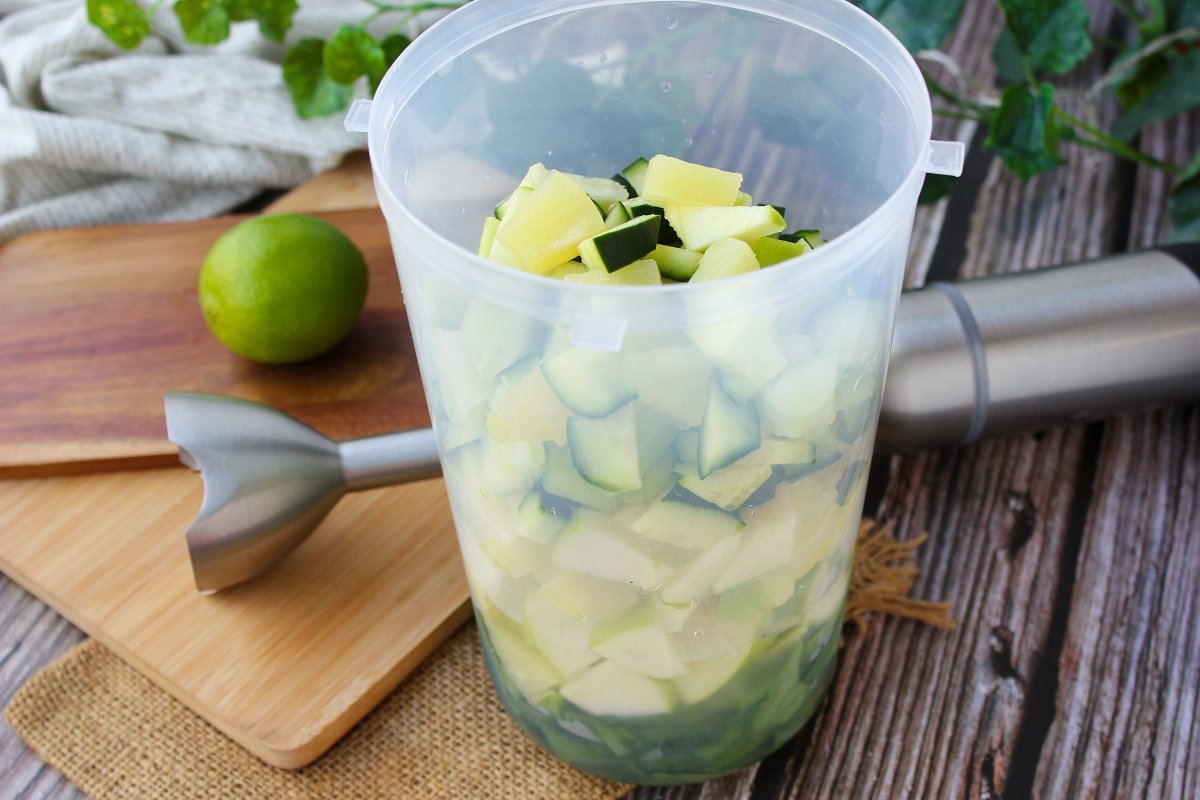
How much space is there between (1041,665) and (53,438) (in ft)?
2.67

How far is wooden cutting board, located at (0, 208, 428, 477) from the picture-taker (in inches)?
41.0

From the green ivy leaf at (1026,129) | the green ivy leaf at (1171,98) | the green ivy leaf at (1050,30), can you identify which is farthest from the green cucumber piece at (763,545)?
the green ivy leaf at (1171,98)

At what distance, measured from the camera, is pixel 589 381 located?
57 centimetres

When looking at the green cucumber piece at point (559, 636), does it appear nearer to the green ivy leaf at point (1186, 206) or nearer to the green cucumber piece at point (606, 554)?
the green cucumber piece at point (606, 554)

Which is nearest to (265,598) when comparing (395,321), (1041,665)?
(395,321)

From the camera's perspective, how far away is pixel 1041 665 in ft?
2.91

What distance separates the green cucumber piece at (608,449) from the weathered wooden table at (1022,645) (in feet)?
1.05

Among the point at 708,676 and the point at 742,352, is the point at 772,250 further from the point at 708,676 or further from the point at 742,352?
the point at 708,676

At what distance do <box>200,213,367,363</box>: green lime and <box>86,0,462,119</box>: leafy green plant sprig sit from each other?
210 millimetres

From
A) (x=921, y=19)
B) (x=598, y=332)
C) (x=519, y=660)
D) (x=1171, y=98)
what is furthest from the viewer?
(x=1171, y=98)

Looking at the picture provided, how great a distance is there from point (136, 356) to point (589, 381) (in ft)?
2.27

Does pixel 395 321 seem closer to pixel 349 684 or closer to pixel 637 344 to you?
pixel 349 684

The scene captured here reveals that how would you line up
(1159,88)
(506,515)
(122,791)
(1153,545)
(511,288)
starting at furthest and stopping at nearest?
(1159,88), (1153,545), (122,791), (506,515), (511,288)

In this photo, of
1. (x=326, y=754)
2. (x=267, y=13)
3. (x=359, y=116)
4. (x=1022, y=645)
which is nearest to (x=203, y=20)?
(x=267, y=13)
